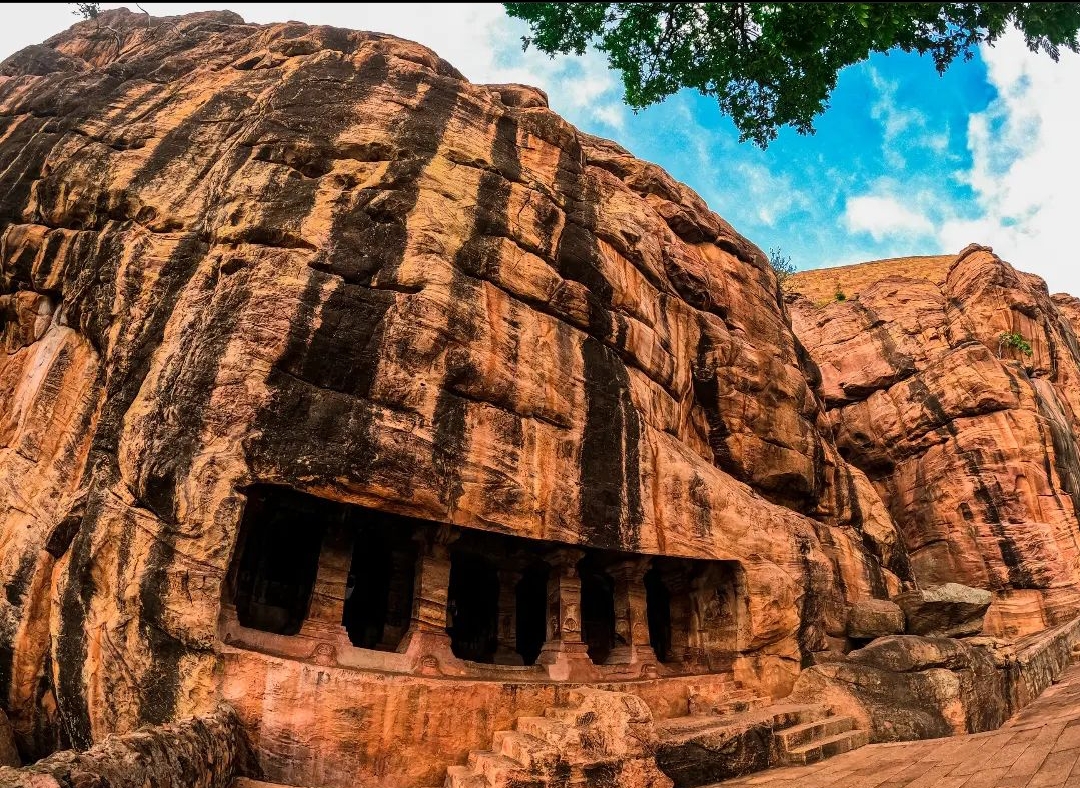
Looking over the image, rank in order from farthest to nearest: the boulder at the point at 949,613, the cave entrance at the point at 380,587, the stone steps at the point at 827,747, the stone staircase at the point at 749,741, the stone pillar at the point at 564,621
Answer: the boulder at the point at 949,613 < the cave entrance at the point at 380,587 < the stone pillar at the point at 564,621 < the stone steps at the point at 827,747 < the stone staircase at the point at 749,741

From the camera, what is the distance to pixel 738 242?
22234 millimetres

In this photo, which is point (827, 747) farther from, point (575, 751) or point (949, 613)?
point (949, 613)

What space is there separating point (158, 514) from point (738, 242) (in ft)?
64.3

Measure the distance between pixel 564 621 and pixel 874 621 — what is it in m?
8.03

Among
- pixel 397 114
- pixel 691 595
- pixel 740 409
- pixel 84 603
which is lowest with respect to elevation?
pixel 84 603

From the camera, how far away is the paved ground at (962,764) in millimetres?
6205

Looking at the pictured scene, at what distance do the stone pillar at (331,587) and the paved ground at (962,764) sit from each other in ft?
20.9

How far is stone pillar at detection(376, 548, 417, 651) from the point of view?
12.9 metres

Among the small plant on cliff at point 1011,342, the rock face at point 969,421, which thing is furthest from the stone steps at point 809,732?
the small plant on cliff at point 1011,342

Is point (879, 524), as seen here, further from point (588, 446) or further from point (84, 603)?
point (84, 603)

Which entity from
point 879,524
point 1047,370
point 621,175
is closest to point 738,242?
point 621,175

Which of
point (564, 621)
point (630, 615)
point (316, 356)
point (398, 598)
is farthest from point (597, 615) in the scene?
point (316, 356)

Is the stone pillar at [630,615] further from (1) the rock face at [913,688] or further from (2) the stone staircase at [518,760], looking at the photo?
(2) the stone staircase at [518,760]

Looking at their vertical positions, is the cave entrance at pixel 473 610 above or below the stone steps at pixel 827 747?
above
